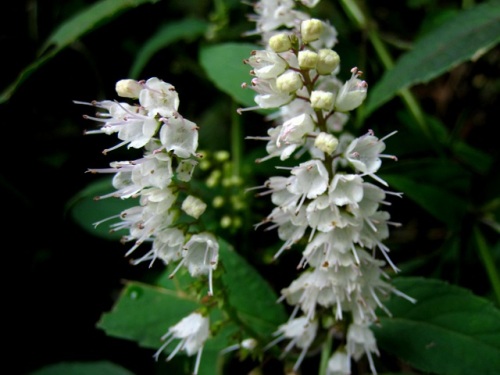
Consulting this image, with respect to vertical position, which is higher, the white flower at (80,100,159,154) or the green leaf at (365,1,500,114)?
the white flower at (80,100,159,154)

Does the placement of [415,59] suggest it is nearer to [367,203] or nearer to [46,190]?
[367,203]

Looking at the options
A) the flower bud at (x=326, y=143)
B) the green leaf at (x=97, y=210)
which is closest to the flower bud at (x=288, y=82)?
the flower bud at (x=326, y=143)

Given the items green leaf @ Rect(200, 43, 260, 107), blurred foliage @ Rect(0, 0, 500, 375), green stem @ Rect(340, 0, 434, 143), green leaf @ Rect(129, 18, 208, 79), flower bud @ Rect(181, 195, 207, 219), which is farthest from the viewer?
green leaf @ Rect(129, 18, 208, 79)

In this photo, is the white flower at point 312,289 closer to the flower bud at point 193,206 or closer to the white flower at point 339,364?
the white flower at point 339,364

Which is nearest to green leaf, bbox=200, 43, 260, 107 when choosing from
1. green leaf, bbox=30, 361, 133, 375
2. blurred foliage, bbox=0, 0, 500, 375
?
blurred foliage, bbox=0, 0, 500, 375

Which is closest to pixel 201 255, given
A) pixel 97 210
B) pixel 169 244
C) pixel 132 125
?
pixel 169 244

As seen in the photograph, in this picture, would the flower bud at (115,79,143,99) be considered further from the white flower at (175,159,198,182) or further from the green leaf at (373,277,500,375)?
the green leaf at (373,277,500,375)

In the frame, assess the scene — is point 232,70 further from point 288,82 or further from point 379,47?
point 288,82
